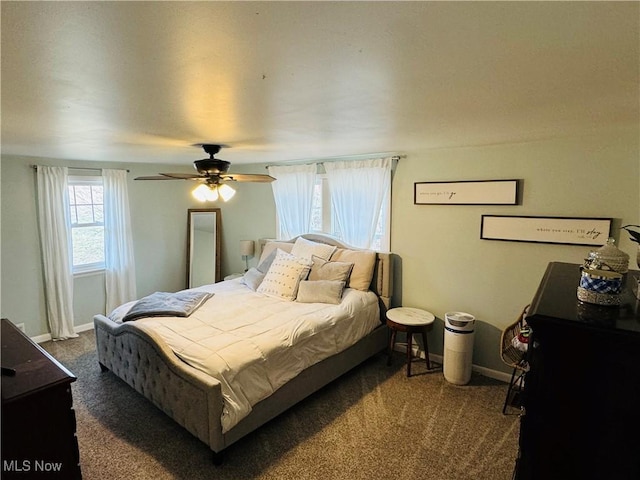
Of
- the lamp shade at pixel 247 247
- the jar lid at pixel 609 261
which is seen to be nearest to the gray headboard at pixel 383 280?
the lamp shade at pixel 247 247

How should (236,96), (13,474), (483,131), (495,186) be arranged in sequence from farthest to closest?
(495,186) → (483,131) → (236,96) → (13,474)

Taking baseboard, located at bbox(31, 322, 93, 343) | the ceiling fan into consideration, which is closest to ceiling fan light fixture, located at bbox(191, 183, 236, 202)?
the ceiling fan

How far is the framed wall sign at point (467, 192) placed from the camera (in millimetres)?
3059

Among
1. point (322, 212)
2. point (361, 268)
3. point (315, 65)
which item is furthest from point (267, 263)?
point (315, 65)

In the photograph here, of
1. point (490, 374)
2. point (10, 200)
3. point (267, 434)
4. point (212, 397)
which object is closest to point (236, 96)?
point (212, 397)

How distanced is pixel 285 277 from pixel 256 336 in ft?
3.86

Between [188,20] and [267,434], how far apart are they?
8.58 feet

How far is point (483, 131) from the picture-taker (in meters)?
2.44

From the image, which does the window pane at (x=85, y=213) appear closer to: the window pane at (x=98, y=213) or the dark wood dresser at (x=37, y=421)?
the window pane at (x=98, y=213)

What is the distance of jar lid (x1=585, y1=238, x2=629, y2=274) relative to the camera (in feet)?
4.18

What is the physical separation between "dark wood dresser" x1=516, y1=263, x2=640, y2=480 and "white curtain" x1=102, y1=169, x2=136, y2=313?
15.8 ft

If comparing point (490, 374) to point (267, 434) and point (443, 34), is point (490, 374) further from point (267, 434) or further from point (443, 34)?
point (443, 34)

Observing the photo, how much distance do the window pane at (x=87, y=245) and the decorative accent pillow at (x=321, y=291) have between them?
9.36 ft

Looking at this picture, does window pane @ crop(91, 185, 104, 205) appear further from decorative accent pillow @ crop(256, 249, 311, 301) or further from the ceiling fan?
decorative accent pillow @ crop(256, 249, 311, 301)
